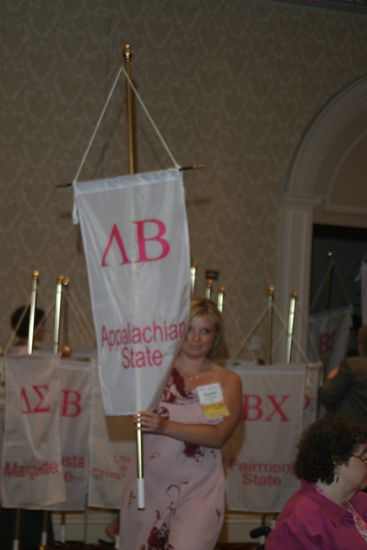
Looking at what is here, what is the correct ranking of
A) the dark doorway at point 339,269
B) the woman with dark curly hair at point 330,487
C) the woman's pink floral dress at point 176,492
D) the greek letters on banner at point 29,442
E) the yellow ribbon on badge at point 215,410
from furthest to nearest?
the dark doorway at point 339,269 → the greek letters on banner at point 29,442 → the yellow ribbon on badge at point 215,410 → the woman's pink floral dress at point 176,492 → the woman with dark curly hair at point 330,487

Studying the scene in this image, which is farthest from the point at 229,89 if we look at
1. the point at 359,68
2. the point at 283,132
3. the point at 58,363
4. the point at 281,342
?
the point at 58,363

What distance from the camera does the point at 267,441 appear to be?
532 centimetres

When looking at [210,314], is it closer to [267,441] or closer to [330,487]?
[330,487]

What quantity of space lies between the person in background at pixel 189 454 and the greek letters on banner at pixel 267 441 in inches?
64.5

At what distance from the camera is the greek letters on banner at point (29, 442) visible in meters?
4.80

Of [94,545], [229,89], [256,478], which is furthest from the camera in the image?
[229,89]

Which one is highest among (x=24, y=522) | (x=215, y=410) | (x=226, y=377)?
(x=226, y=377)

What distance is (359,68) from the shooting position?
719cm

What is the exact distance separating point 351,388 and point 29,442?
5.42 ft

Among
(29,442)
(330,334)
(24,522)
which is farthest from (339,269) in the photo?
(29,442)

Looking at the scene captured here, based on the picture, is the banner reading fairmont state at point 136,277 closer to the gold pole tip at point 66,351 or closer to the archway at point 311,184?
the gold pole tip at point 66,351

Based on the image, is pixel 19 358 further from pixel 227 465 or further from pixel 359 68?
pixel 359 68

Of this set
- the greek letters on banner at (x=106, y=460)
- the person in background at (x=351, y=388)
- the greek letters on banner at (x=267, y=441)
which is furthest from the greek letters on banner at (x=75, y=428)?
the person in background at (x=351, y=388)

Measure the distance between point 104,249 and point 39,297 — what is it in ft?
10.5
